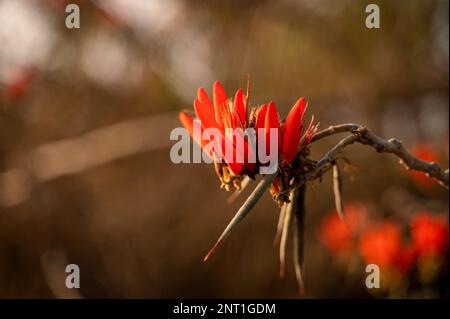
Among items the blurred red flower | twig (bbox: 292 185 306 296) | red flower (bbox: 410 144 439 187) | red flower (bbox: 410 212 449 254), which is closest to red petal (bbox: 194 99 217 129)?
twig (bbox: 292 185 306 296)

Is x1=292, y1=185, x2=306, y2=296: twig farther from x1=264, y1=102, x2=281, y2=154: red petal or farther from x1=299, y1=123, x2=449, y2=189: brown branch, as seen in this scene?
x1=264, y1=102, x2=281, y2=154: red petal

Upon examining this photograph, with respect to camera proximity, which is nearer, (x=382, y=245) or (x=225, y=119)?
(x=225, y=119)

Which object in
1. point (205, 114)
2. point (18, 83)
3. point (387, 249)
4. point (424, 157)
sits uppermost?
point (18, 83)

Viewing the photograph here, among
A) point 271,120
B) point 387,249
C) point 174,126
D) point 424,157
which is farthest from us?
point 174,126

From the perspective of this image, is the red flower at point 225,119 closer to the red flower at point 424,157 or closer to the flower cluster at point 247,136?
the flower cluster at point 247,136

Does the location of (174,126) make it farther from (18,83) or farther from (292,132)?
(292,132)

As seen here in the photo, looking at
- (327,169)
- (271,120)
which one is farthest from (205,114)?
(327,169)

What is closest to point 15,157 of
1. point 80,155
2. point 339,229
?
Result: point 80,155
